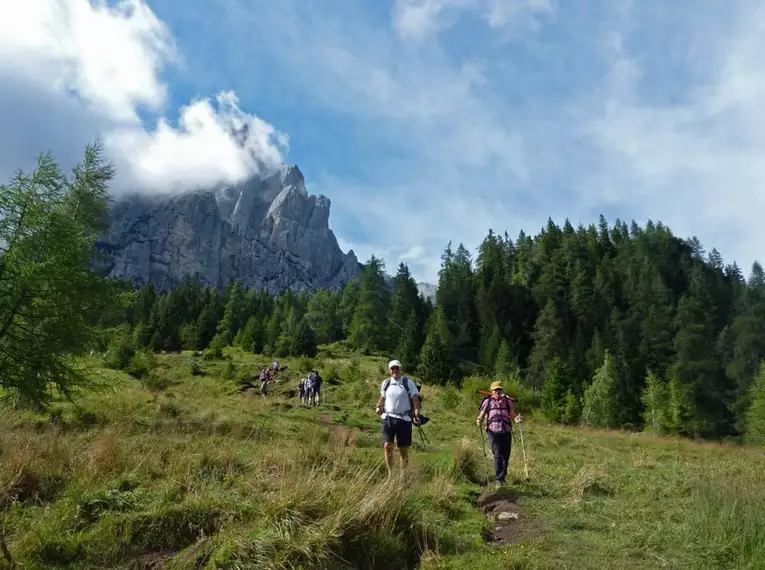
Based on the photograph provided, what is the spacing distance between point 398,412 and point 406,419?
0.54 ft

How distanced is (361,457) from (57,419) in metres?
7.93

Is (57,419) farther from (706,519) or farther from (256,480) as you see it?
(706,519)

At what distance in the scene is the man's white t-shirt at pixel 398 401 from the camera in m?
8.09

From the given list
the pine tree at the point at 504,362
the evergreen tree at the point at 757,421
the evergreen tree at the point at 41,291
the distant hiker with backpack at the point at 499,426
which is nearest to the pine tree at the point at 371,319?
the pine tree at the point at 504,362

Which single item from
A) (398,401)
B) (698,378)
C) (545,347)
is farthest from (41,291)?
(698,378)

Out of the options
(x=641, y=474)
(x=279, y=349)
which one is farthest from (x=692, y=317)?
(x=641, y=474)

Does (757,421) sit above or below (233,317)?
below

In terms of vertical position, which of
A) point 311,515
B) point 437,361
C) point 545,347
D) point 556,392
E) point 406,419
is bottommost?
point 311,515

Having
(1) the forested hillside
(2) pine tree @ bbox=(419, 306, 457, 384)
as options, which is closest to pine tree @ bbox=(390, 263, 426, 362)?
(1) the forested hillside

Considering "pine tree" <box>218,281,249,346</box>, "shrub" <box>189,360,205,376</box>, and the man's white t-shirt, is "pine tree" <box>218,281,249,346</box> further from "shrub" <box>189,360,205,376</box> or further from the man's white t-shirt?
the man's white t-shirt

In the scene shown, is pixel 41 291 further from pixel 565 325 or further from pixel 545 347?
pixel 565 325

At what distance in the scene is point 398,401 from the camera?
8117 millimetres

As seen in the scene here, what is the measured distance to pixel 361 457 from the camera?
9.14 meters

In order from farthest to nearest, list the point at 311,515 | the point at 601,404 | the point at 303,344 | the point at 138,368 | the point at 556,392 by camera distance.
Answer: the point at 303,344
the point at 556,392
the point at 601,404
the point at 138,368
the point at 311,515
